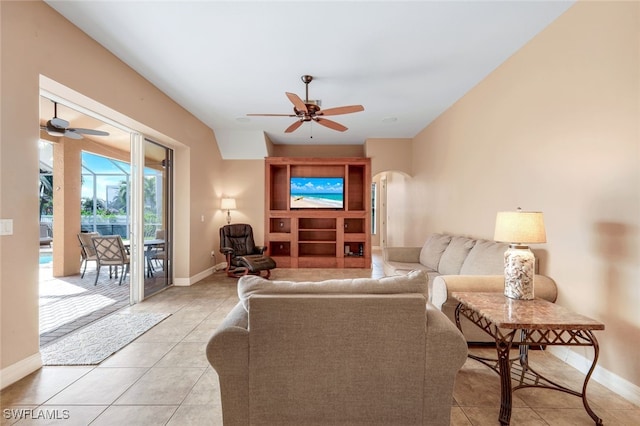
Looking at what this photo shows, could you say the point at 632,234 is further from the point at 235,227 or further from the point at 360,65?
the point at 235,227

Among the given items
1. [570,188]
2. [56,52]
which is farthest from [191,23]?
[570,188]

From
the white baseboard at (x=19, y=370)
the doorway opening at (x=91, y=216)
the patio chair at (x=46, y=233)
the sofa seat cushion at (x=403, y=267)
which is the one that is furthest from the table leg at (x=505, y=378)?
the patio chair at (x=46, y=233)

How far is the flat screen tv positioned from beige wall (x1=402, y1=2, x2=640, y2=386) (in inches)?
135

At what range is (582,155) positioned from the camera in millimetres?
2193

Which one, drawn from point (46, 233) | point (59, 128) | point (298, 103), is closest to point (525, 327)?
point (298, 103)

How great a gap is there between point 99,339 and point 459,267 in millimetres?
3933

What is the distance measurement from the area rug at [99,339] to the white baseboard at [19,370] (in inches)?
4.3

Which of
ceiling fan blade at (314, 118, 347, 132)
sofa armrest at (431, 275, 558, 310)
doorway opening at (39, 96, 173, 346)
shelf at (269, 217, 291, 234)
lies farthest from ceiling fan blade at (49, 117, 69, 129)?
sofa armrest at (431, 275, 558, 310)

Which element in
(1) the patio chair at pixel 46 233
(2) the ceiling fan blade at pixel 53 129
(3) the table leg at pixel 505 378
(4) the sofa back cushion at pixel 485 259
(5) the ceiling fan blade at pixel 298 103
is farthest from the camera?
(1) the patio chair at pixel 46 233

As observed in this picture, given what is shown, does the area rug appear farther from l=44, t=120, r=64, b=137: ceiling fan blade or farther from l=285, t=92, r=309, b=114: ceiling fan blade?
l=285, t=92, r=309, b=114: ceiling fan blade

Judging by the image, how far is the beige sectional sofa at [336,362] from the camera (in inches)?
54.3

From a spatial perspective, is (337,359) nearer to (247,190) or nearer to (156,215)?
(156,215)

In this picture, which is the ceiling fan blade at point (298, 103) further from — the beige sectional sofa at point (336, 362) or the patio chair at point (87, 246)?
the patio chair at point (87, 246)

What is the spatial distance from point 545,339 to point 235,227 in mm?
5127
